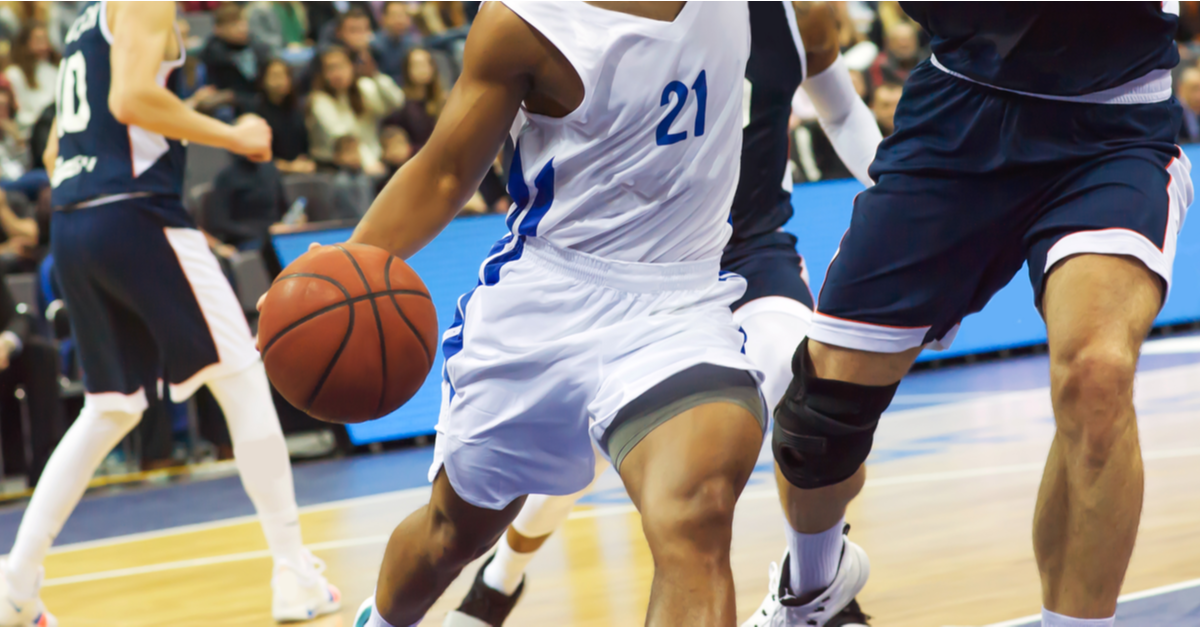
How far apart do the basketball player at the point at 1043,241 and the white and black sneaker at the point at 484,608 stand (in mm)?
1096

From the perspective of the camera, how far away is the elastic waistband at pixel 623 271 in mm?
2494

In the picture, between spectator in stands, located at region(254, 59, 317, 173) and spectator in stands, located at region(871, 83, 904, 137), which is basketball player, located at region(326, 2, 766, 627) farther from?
spectator in stands, located at region(254, 59, 317, 173)

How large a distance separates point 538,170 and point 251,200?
5.95 meters

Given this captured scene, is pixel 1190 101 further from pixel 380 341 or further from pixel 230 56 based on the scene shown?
pixel 380 341

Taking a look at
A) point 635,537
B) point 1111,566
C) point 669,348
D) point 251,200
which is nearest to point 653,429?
point 669,348

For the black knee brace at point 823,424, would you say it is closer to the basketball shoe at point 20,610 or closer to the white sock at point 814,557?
the white sock at point 814,557

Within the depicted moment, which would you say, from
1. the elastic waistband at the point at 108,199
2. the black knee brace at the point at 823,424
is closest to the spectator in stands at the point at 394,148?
the elastic waistband at the point at 108,199

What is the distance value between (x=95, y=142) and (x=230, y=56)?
17.3ft

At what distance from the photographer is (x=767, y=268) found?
3.60 metres

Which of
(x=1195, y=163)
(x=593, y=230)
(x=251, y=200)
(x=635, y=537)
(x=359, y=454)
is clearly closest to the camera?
(x=593, y=230)

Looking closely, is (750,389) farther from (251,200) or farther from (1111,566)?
(251,200)

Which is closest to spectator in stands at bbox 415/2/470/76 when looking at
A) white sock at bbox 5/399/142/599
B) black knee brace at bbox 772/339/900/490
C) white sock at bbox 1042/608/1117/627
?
white sock at bbox 5/399/142/599

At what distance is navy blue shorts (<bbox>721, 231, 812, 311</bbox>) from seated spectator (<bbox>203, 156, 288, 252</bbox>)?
4.91 meters

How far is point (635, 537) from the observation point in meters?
4.82
